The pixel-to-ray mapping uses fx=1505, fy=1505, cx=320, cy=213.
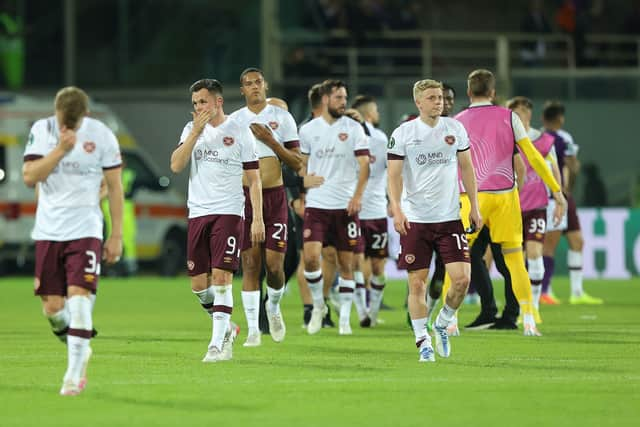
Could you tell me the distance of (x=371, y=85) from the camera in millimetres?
26406

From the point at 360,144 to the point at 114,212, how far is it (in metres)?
5.43

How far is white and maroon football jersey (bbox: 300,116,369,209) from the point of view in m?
14.3

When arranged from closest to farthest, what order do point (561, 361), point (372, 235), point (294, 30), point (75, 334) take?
point (75, 334)
point (561, 361)
point (372, 235)
point (294, 30)

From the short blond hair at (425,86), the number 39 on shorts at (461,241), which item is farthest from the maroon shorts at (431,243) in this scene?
the short blond hair at (425,86)

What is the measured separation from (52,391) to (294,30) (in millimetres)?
19829

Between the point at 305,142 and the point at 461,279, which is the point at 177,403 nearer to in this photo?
the point at 461,279

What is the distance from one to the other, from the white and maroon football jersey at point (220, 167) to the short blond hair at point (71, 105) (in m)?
2.13

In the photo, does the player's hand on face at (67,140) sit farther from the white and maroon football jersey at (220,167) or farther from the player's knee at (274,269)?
the player's knee at (274,269)

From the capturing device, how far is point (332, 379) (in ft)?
32.9

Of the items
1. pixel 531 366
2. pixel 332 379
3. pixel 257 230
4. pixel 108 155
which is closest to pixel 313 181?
pixel 257 230

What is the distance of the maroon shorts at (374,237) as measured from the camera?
15.6 meters

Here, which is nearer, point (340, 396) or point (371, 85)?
point (340, 396)

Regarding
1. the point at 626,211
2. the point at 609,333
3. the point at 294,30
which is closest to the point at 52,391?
the point at 609,333

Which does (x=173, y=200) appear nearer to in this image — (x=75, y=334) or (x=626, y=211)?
(x=626, y=211)
